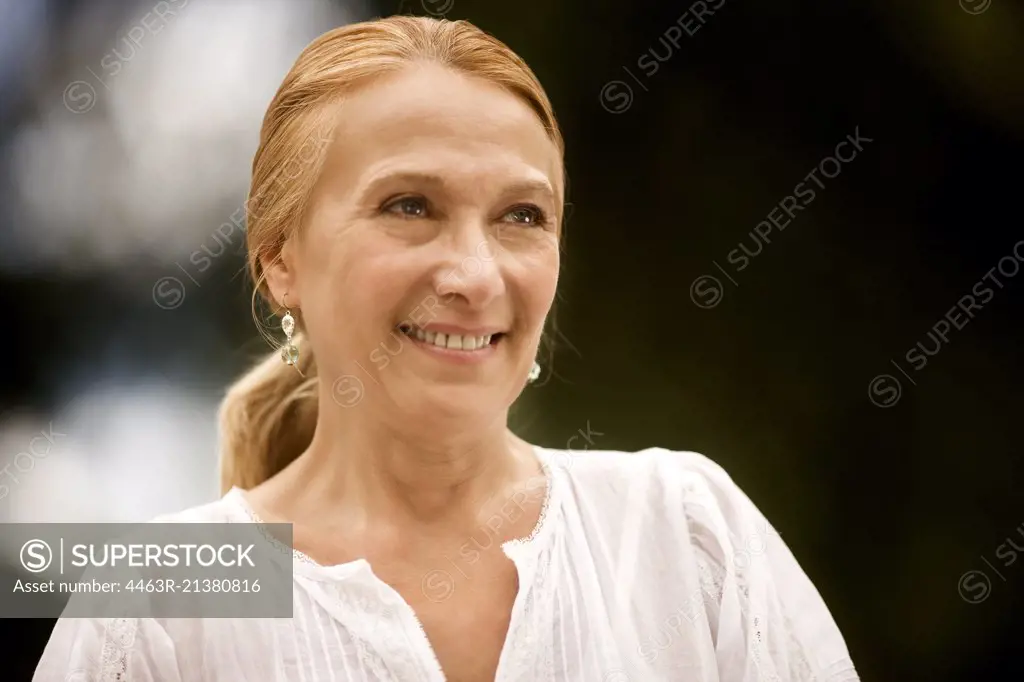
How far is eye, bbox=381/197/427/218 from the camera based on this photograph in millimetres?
1252

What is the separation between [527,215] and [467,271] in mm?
149

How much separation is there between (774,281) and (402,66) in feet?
2.61

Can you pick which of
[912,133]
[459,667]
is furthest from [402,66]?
[912,133]

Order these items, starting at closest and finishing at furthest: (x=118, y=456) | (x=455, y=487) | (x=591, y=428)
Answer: (x=455, y=487)
(x=118, y=456)
(x=591, y=428)

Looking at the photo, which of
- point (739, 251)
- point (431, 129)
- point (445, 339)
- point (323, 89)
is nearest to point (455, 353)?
point (445, 339)

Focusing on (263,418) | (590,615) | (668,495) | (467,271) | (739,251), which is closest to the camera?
(467,271)

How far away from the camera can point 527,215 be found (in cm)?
132

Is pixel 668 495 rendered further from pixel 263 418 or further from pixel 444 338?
pixel 263 418

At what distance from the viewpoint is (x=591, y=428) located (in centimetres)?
175

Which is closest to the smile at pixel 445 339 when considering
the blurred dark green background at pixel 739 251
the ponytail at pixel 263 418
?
the ponytail at pixel 263 418

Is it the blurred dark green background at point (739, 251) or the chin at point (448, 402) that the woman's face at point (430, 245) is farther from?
the blurred dark green background at point (739, 251)

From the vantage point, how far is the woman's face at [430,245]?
4.05 ft

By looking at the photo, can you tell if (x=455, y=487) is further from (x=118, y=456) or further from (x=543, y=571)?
(x=118, y=456)

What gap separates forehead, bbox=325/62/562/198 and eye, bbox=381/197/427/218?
4 centimetres
